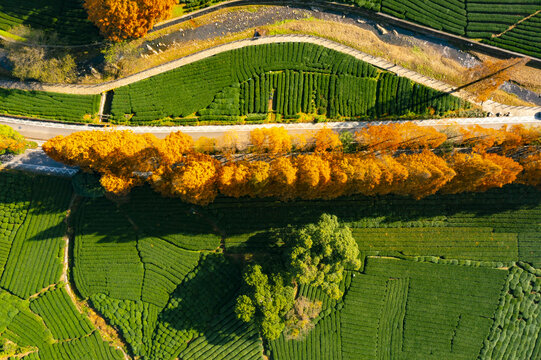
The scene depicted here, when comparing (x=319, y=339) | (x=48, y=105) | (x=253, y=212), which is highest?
(x=48, y=105)

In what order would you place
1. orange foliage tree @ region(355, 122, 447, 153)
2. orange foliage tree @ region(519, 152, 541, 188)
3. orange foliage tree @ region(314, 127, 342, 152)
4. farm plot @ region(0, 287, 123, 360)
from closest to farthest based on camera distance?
orange foliage tree @ region(314, 127, 342, 152), orange foliage tree @ region(355, 122, 447, 153), orange foliage tree @ region(519, 152, 541, 188), farm plot @ region(0, 287, 123, 360)

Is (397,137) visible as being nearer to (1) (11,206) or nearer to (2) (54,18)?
(2) (54,18)

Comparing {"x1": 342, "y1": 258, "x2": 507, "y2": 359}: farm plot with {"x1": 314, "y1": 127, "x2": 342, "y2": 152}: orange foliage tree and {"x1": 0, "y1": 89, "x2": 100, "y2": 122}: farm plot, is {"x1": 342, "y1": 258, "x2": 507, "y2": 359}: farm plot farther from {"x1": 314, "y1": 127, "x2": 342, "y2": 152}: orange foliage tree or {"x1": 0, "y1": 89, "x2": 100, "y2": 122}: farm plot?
{"x1": 0, "y1": 89, "x2": 100, "y2": 122}: farm plot

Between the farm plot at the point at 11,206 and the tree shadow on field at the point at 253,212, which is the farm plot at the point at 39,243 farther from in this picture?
the tree shadow on field at the point at 253,212

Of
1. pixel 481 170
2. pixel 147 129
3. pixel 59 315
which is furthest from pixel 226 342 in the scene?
pixel 481 170

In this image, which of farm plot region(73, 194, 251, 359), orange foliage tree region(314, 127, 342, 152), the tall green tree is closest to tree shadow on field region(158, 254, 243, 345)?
farm plot region(73, 194, 251, 359)

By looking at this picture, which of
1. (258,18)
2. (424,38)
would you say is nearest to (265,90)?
(258,18)

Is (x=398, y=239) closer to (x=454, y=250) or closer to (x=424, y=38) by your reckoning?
(x=454, y=250)
